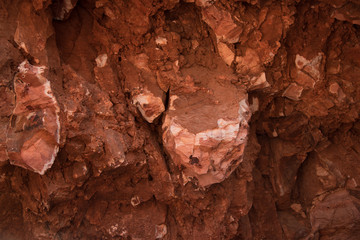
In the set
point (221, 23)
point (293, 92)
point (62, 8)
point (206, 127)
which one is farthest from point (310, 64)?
point (62, 8)

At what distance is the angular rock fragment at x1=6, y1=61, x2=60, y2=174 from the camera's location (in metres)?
1.74

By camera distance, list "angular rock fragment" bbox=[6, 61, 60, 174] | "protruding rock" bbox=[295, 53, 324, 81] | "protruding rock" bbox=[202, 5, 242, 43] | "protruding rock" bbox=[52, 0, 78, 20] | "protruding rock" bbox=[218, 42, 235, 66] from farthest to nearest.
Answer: "protruding rock" bbox=[295, 53, 324, 81]
"protruding rock" bbox=[218, 42, 235, 66]
"protruding rock" bbox=[202, 5, 242, 43]
"protruding rock" bbox=[52, 0, 78, 20]
"angular rock fragment" bbox=[6, 61, 60, 174]

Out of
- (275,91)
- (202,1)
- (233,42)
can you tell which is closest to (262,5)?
(233,42)

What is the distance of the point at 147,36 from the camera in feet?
6.86

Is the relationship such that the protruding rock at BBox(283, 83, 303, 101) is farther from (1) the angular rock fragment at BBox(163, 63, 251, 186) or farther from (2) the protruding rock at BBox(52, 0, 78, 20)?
(2) the protruding rock at BBox(52, 0, 78, 20)

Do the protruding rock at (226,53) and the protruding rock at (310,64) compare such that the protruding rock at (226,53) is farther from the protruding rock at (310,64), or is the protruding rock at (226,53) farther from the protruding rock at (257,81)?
the protruding rock at (310,64)

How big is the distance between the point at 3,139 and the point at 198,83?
1.34 meters

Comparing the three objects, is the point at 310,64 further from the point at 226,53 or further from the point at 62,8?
the point at 62,8

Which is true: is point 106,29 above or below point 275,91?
above

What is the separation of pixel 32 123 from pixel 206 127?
1104 mm

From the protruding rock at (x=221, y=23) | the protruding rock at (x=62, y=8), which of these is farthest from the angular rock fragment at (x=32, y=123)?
the protruding rock at (x=221, y=23)

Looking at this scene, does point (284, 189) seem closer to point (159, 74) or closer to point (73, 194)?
point (159, 74)

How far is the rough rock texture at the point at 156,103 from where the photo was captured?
1821 millimetres

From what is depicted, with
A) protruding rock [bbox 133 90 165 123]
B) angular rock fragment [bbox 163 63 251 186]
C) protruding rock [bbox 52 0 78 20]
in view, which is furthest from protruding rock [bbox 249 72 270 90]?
protruding rock [bbox 52 0 78 20]
